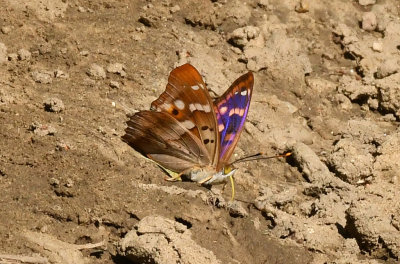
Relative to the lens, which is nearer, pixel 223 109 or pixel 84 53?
pixel 223 109

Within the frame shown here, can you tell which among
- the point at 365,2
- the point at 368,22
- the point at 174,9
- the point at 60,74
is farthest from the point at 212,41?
the point at 365,2

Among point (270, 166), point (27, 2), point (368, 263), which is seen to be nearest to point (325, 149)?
point (270, 166)

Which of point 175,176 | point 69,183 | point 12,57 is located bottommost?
point 175,176

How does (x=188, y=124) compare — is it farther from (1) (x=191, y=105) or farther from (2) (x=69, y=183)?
(2) (x=69, y=183)

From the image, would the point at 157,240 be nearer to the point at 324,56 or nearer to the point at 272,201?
the point at 272,201

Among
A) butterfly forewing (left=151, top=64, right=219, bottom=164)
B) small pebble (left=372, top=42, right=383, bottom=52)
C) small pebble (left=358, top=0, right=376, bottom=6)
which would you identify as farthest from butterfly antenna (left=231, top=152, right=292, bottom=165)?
small pebble (left=358, top=0, right=376, bottom=6)

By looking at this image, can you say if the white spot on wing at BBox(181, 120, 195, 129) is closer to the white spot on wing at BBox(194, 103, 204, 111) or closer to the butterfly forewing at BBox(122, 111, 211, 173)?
the butterfly forewing at BBox(122, 111, 211, 173)

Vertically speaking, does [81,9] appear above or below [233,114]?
above
